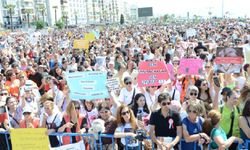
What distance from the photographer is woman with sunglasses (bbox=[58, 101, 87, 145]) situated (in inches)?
216

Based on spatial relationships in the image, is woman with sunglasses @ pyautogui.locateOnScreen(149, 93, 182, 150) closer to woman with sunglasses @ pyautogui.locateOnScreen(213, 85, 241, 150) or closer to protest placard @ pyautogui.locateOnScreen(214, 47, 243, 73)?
woman with sunglasses @ pyautogui.locateOnScreen(213, 85, 241, 150)

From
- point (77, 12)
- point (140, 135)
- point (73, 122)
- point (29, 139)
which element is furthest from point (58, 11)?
point (140, 135)

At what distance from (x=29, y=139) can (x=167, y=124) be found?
174cm

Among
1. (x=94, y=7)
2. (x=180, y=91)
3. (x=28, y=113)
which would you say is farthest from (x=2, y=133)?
(x=94, y=7)

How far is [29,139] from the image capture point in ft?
15.3

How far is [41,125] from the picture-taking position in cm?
564

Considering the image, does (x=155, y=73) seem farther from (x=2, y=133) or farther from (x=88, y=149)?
(x=2, y=133)

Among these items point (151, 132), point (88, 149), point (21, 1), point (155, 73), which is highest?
point (21, 1)

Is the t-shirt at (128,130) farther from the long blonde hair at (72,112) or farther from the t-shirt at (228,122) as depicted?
the t-shirt at (228,122)

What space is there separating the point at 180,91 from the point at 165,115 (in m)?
2.66

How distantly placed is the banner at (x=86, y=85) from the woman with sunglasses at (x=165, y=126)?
1.24 meters

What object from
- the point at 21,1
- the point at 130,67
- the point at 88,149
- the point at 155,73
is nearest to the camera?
the point at 88,149

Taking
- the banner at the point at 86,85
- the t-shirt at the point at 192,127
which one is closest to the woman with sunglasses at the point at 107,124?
the banner at the point at 86,85

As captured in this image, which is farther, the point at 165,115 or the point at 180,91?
the point at 180,91
